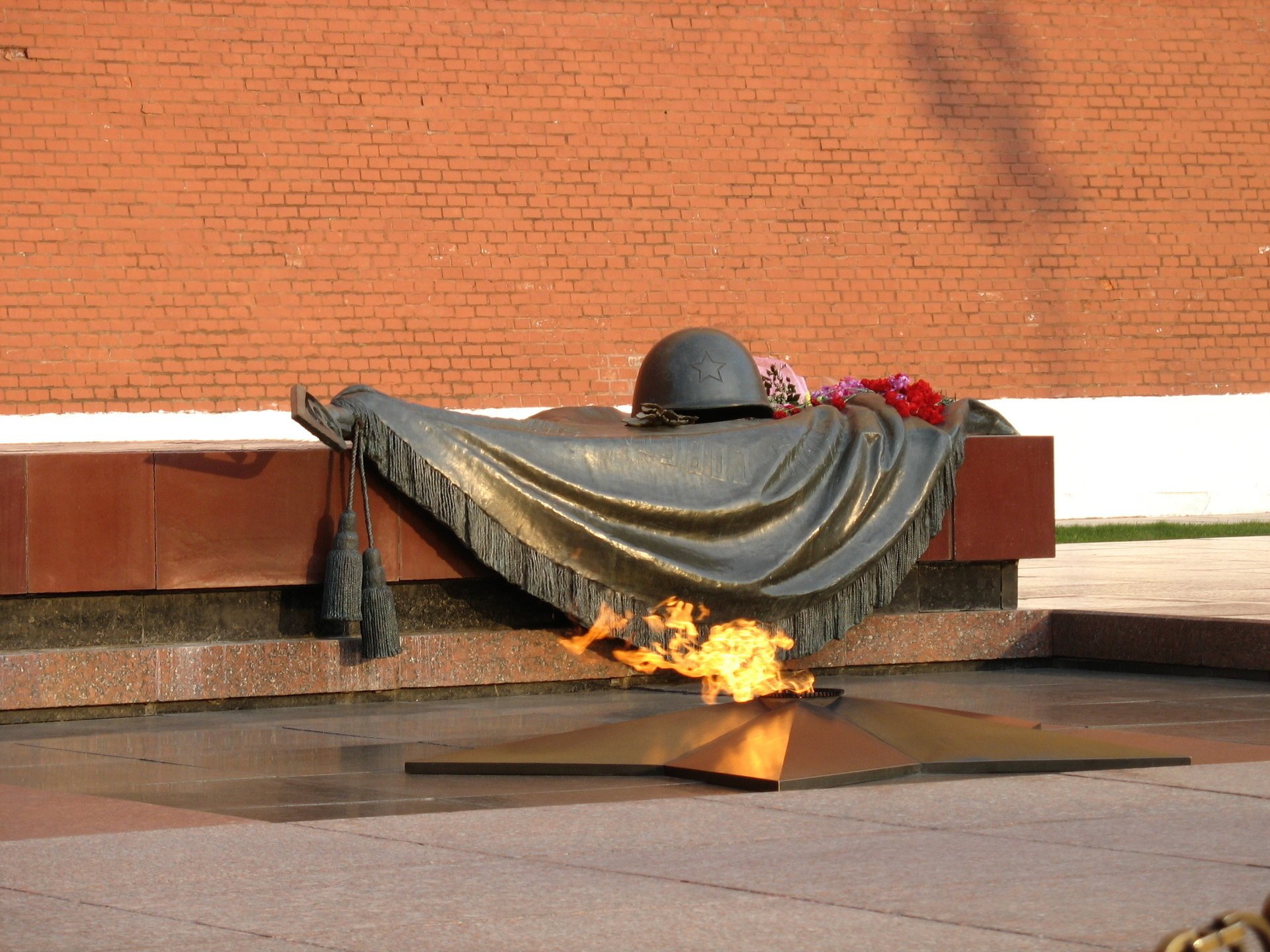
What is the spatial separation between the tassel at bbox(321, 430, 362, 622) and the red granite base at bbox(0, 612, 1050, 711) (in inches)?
11.3

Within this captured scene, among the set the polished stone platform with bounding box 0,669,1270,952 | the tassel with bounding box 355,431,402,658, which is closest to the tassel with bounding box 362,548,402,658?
the tassel with bounding box 355,431,402,658

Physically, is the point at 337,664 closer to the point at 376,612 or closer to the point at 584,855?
the point at 376,612

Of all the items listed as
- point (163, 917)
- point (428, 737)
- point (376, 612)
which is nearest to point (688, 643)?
point (376, 612)

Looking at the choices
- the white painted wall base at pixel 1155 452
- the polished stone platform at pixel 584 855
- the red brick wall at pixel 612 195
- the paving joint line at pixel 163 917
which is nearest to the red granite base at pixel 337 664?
the polished stone platform at pixel 584 855

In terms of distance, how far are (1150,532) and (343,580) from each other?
890 cm

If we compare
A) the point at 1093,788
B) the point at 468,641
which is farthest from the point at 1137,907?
the point at 468,641

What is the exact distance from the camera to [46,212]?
1173 centimetres

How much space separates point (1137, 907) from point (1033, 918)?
173 millimetres

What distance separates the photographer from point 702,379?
23.2ft

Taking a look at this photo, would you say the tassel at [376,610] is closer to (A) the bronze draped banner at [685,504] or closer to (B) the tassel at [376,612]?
(B) the tassel at [376,612]

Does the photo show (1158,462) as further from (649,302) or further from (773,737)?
(773,737)

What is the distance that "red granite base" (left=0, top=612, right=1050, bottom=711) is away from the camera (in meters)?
5.99

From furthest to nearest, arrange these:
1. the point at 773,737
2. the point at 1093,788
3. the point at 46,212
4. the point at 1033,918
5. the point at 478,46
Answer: the point at 478,46
the point at 46,212
the point at 773,737
the point at 1093,788
the point at 1033,918

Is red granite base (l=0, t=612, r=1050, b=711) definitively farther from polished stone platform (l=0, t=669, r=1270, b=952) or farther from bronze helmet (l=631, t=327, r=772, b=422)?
bronze helmet (l=631, t=327, r=772, b=422)
